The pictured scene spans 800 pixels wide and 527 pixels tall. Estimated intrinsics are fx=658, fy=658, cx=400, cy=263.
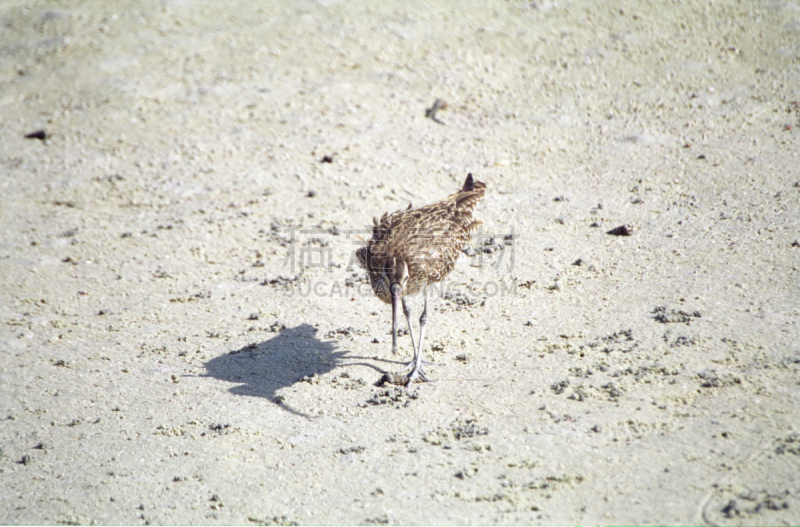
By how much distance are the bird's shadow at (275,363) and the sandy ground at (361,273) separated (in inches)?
1.5

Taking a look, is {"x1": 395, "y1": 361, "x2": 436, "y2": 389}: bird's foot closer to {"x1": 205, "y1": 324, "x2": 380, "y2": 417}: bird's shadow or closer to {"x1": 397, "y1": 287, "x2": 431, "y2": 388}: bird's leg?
{"x1": 397, "y1": 287, "x2": 431, "y2": 388}: bird's leg

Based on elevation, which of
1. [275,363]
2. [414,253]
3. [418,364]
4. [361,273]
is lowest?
[275,363]

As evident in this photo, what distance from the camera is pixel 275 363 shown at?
235 inches

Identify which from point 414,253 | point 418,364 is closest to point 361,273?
point 414,253

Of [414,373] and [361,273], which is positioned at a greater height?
[361,273]

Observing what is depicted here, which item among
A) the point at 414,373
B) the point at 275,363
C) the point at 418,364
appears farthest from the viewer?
the point at 275,363

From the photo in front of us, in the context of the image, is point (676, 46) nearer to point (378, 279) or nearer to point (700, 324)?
point (700, 324)

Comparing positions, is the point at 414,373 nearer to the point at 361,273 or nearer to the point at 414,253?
the point at 414,253

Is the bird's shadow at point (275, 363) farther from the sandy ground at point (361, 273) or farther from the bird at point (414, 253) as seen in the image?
the bird at point (414, 253)

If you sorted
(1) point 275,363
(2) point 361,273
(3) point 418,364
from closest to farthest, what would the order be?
(3) point 418,364 < (1) point 275,363 < (2) point 361,273

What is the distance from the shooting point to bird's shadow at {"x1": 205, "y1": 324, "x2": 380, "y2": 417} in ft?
18.5

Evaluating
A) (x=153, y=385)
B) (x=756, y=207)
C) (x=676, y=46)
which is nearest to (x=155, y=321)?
(x=153, y=385)

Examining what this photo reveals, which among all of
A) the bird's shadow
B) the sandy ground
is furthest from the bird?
the bird's shadow

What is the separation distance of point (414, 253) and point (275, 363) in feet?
5.30
